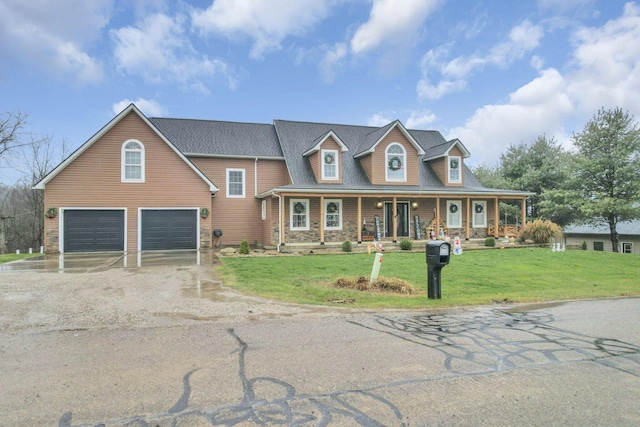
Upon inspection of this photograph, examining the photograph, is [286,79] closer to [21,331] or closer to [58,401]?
[21,331]

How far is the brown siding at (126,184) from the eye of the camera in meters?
18.7

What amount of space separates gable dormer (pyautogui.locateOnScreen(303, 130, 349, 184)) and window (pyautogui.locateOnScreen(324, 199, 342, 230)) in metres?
1.18

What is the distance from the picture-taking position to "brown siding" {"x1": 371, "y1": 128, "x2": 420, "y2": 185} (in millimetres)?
23312

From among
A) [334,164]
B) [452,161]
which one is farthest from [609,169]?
[334,164]

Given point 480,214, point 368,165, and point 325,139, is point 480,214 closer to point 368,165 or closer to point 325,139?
point 368,165

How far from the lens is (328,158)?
22406mm

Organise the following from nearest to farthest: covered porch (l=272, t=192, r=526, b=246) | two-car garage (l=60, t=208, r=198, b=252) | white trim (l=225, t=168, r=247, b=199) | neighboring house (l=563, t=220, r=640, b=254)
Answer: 1. two-car garage (l=60, t=208, r=198, b=252)
2. covered porch (l=272, t=192, r=526, b=246)
3. white trim (l=225, t=168, r=247, b=199)
4. neighboring house (l=563, t=220, r=640, b=254)

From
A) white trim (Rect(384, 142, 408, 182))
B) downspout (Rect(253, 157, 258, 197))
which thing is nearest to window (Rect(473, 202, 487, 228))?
white trim (Rect(384, 142, 408, 182))

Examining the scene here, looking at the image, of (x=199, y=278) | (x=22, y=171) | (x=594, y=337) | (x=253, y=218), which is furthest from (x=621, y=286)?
(x=22, y=171)

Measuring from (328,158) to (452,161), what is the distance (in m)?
7.90

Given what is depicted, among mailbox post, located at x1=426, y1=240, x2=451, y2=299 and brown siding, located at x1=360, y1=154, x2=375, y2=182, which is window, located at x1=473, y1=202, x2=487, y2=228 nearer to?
brown siding, located at x1=360, y1=154, x2=375, y2=182

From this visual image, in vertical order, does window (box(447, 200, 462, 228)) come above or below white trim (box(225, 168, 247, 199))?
below

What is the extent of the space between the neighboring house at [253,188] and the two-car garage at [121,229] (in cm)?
5

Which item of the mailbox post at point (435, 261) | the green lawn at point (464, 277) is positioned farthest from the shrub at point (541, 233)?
the mailbox post at point (435, 261)
